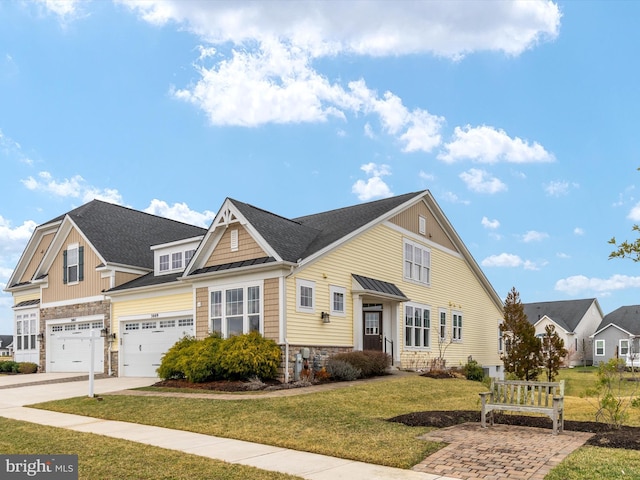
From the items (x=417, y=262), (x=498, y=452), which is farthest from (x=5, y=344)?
(x=498, y=452)

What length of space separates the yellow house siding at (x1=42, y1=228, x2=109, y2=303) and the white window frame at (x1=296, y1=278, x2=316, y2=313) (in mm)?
12332

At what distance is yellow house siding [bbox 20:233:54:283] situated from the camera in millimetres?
34281

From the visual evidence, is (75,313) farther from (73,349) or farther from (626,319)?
(626,319)

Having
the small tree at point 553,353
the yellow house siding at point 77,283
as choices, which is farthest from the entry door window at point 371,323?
the yellow house siding at point 77,283

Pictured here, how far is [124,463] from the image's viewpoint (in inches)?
338

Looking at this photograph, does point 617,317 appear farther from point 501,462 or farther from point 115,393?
point 501,462

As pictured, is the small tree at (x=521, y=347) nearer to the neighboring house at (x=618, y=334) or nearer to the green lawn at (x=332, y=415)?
the green lawn at (x=332, y=415)

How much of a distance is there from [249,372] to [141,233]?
53.2 feet

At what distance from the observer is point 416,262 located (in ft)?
87.2

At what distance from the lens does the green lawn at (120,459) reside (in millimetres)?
7801

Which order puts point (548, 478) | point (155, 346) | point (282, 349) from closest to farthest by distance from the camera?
point (548, 478)
point (282, 349)
point (155, 346)

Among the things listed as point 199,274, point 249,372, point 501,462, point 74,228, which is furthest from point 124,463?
point 74,228

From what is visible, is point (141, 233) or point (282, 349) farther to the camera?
point (141, 233)

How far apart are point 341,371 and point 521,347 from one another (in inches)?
431
